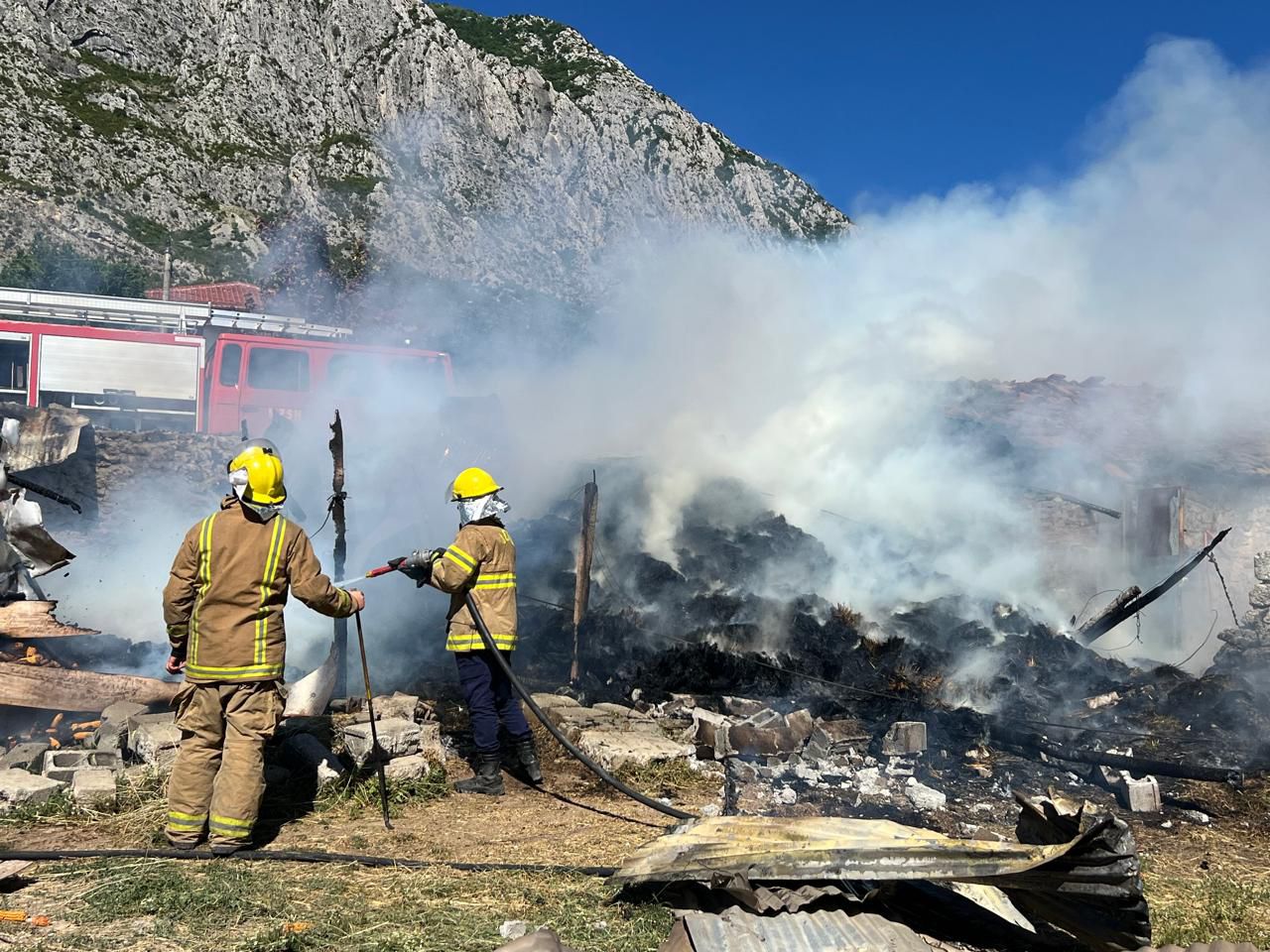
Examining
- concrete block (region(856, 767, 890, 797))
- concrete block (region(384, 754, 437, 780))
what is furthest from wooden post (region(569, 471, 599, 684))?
concrete block (region(856, 767, 890, 797))

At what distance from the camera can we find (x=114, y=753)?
5410mm

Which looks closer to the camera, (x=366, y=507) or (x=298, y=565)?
(x=298, y=565)

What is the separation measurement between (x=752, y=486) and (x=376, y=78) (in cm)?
6287

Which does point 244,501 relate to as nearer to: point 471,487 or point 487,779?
point 471,487

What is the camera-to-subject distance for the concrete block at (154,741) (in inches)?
208

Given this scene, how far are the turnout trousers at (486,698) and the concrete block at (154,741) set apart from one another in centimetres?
173

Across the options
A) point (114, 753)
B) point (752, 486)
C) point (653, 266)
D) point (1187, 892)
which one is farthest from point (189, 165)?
point (1187, 892)

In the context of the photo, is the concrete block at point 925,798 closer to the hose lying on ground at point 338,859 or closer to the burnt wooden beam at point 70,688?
the hose lying on ground at point 338,859

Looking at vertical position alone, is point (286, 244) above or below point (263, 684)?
above

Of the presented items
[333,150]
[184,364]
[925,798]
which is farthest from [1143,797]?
[333,150]

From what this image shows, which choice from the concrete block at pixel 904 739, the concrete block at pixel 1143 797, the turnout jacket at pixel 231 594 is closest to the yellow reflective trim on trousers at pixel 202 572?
the turnout jacket at pixel 231 594

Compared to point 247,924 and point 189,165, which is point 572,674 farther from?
point 189,165

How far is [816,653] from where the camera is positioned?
9.19 meters

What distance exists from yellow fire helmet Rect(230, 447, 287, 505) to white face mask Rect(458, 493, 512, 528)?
1.44 metres
